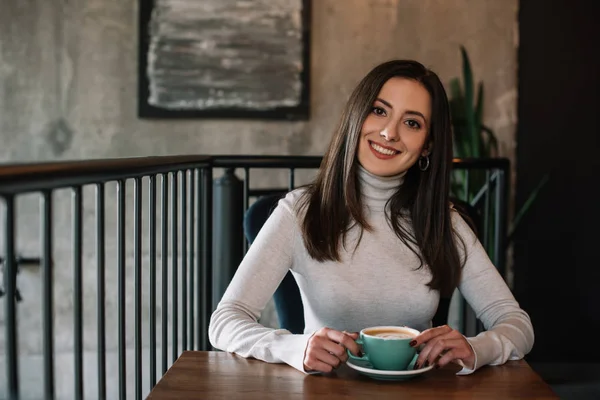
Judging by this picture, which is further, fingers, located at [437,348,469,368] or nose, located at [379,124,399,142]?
nose, located at [379,124,399,142]

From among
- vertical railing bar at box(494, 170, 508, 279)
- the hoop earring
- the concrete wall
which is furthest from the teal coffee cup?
the concrete wall

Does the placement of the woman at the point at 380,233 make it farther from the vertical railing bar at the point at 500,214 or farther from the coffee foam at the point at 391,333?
the vertical railing bar at the point at 500,214

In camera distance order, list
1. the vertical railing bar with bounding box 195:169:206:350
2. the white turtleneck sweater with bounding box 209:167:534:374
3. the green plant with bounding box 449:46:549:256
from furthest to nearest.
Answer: the green plant with bounding box 449:46:549:256, the vertical railing bar with bounding box 195:169:206:350, the white turtleneck sweater with bounding box 209:167:534:374

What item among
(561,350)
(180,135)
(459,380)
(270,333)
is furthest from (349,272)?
(561,350)

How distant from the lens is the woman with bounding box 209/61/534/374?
1516 mm

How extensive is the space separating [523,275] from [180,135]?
2026 mm

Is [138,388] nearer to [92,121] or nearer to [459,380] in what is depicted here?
[459,380]

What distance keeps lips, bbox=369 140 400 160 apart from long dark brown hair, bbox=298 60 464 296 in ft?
0.13

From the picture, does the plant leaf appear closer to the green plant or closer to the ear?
the green plant

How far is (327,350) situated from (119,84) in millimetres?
2971

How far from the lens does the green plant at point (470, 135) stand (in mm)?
→ 3432

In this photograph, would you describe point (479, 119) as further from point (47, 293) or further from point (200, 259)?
point (47, 293)

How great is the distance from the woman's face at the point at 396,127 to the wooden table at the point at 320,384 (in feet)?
1.82

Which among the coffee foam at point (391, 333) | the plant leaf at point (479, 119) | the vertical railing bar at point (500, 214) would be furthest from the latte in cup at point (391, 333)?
the plant leaf at point (479, 119)
